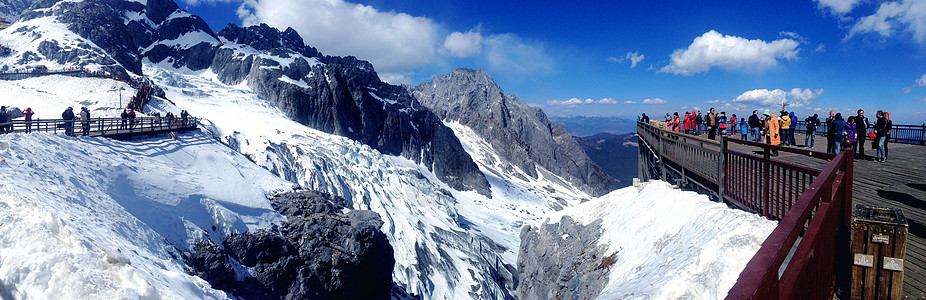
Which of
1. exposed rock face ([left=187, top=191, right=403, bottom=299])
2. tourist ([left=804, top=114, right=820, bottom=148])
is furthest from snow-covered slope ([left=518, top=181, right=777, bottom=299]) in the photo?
exposed rock face ([left=187, top=191, right=403, bottom=299])

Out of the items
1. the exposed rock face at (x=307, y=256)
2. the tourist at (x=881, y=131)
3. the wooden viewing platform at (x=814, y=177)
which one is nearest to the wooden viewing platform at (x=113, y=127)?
the exposed rock face at (x=307, y=256)

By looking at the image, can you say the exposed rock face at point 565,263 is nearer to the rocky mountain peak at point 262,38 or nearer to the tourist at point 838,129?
the tourist at point 838,129

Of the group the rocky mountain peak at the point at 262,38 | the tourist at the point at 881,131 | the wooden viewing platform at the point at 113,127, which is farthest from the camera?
the rocky mountain peak at the point at 262,38

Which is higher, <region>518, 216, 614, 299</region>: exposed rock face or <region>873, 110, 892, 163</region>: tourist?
<region>873, 110, 892, 163</region>: tourist

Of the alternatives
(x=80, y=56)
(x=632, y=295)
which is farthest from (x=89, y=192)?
(x=80, y=56)

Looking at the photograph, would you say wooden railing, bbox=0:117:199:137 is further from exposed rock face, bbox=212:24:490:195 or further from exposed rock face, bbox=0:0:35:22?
exposed rock face, bbox=0:0:35:22

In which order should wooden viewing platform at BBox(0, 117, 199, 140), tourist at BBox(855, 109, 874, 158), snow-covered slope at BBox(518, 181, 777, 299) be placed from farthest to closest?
wooden viewing platform at BBox(0, 117, 199, 140) → tourist at BBox(855, 109, 874, 158) → snow-covered slope at BBox(518, 181, 777, 299)
